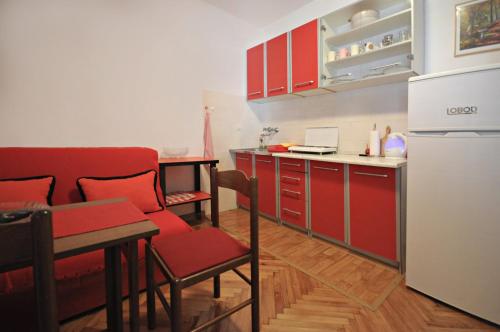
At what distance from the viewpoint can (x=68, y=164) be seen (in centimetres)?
199

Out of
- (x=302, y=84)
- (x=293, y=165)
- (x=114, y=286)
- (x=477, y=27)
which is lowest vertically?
(x=114, y=286)

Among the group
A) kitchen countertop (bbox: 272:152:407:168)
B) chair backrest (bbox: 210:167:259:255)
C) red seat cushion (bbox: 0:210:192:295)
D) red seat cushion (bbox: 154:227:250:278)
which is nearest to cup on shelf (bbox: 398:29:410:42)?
kitchen countertop (bbox: 272:152:407:168)

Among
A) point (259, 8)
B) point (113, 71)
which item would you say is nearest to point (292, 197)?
Answer: point (113, 71)

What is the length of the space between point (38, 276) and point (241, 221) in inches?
102

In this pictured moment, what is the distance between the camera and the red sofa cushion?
6.01ft

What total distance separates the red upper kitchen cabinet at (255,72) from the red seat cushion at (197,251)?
2417mm

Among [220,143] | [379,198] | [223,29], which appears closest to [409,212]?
[379,198]

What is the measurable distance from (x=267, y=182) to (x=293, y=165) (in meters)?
0.49

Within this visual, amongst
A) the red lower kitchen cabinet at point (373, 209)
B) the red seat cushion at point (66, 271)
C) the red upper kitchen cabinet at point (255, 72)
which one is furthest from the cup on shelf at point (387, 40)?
the red seat cushion at point (66, 271)

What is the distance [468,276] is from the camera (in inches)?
57.8

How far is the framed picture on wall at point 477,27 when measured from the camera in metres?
1.84

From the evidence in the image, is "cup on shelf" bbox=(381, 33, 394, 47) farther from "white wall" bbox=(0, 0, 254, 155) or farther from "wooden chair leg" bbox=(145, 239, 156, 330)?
"wooden chair leg" bbox=(145, 239, 156, 330)

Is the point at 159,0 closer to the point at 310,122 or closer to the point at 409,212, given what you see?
the point at 310,122

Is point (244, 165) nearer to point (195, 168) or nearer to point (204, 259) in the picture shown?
point (195, 168)
